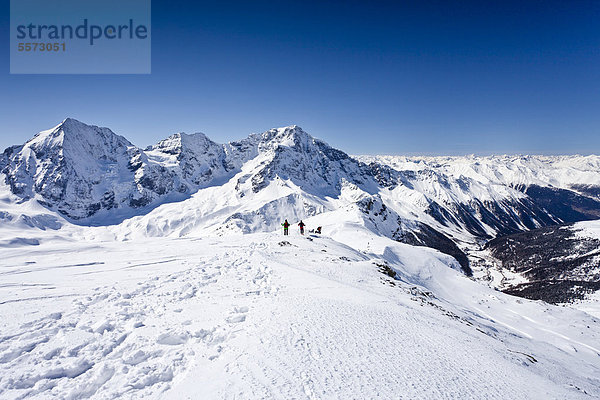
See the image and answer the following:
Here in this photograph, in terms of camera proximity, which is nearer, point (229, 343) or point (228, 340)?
point (229, 343)

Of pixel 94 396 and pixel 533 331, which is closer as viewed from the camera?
pixel 94 396

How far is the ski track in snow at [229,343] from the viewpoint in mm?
6512

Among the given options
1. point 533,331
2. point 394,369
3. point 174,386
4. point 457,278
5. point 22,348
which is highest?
point 22,348

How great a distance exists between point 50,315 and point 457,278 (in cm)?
6065

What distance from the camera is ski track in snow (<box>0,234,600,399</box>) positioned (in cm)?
651

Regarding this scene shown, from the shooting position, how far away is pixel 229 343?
8.22m

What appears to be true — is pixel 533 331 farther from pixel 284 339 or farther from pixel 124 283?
pixel 124 283

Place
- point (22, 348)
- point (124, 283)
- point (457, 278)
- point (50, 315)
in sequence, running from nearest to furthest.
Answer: point (22, 348) < point (50, 315) < point (124, 283) < point (457, 278)

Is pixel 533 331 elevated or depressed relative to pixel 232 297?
depressed

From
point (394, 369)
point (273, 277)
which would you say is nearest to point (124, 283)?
point (273, 277)

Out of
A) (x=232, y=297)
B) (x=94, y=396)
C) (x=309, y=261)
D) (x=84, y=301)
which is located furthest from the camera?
(x=309, y=261)

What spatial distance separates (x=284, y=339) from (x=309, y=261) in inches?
516

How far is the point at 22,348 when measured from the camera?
7.32m

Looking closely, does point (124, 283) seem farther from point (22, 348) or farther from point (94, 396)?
point (94, 396)
